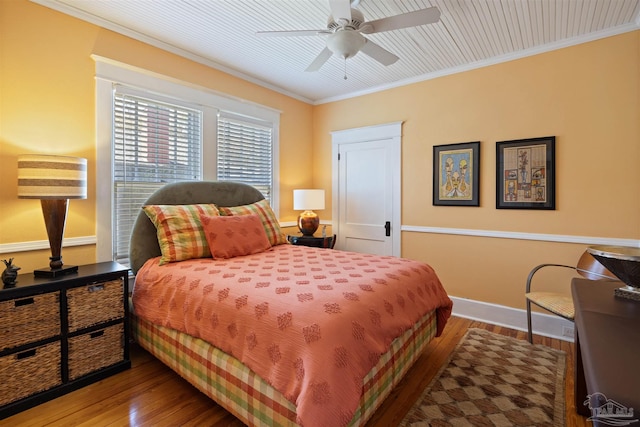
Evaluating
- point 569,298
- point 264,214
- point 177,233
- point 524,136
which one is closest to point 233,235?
point 177,233

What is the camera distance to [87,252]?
2.60 meters

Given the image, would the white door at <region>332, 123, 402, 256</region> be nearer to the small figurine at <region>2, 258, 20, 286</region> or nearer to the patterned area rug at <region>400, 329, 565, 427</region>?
the patterned area rug at <region>400, 329, 565, 427</region>

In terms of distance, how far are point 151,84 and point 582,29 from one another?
3.94 meters

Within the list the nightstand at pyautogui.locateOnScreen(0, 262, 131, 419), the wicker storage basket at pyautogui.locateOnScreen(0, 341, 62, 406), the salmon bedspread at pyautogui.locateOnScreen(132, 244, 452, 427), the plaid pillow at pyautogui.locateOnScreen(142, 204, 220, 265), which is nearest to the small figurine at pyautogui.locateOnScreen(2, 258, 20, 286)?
the nightstand at pyautogui.locateOnScreen(0, 262, 131, 419)

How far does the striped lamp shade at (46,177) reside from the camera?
78.9 inches

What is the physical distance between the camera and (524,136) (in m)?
3.08

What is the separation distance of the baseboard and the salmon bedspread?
1.05m

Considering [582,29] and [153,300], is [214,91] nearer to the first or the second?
[153,300]

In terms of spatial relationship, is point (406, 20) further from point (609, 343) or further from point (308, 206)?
point (308, 206)

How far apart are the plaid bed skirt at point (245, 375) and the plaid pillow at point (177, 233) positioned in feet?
1.87

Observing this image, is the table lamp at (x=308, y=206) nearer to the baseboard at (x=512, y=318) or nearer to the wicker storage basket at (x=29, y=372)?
the baseboard at (x=512, y=318)

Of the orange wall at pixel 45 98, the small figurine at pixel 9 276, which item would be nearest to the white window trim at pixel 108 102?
the orange wall at pixel 45 98

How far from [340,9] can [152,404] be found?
2.76 m

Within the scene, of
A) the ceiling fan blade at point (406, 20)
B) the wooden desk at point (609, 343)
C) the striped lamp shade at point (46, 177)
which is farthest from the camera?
the striped lamp shade at point (46, 177)
